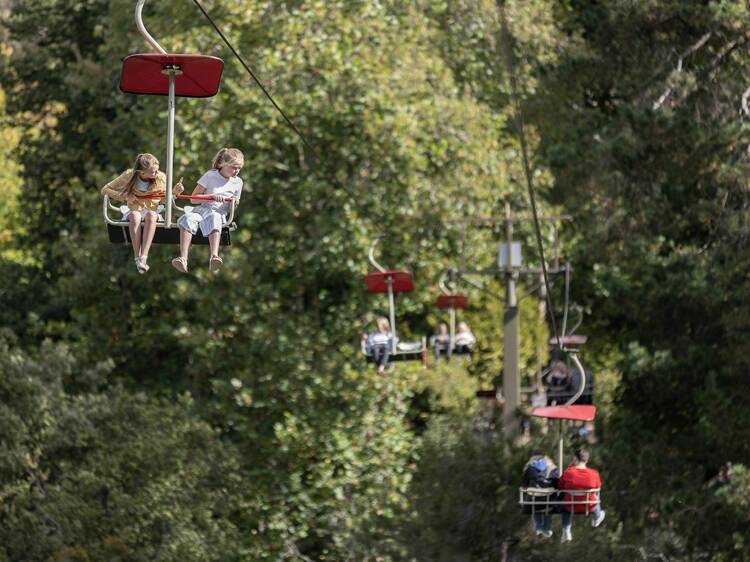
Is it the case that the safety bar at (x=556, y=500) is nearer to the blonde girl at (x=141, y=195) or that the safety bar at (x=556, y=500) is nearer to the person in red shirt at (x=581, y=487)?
the person in red shirt at (x=581, y=487)

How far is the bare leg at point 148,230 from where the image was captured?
9.80 m

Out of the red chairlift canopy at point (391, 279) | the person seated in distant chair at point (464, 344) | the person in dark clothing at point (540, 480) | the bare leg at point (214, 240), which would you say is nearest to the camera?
the bare leg at point (214, 240)

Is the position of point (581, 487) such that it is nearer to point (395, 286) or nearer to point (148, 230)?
point (395, 286)

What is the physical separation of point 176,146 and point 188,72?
1870 centimetres

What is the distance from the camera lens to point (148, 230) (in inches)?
388

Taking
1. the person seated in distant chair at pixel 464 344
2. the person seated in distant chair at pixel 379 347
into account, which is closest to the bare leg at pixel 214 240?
the person seated in distant chair at pixel 379 347

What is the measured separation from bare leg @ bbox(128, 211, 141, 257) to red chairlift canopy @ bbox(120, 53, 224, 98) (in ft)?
2.38

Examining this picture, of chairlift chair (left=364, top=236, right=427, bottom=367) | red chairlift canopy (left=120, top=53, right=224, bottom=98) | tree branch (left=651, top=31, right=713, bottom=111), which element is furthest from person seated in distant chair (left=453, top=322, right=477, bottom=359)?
red chairlift canopy (left=120, top=53, right=224, bottom=98)

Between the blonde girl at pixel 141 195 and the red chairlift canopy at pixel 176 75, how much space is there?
0.45 m

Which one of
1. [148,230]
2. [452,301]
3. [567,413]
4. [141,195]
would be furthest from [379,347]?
[148,230]

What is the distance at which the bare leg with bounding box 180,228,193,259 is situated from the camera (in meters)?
9.66

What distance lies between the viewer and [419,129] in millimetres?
27844

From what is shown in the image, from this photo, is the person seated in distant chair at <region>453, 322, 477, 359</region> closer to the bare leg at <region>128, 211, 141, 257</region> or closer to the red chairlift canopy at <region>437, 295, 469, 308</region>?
the red chairlift canopy at <region>437, 295, 469, 308</region>

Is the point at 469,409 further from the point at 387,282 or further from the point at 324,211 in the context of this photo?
the point at 387,282
